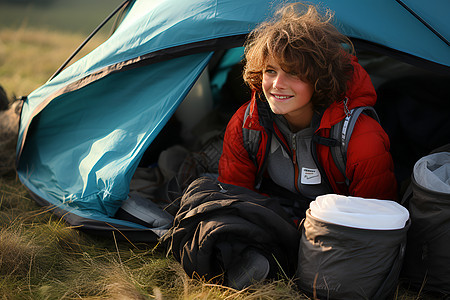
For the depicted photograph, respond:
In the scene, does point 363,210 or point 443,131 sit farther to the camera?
point 443,131

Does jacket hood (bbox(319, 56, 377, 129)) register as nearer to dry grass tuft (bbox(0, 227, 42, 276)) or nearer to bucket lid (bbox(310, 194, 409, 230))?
bucket lid (bbox(310, 194, 409, 230))

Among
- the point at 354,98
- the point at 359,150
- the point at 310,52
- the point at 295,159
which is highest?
the point at 310,52

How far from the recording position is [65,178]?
8.61 ft

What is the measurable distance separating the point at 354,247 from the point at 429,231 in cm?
35

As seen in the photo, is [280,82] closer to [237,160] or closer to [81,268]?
[237,160]

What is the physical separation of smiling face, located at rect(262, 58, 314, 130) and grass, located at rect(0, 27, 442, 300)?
2.42 feet

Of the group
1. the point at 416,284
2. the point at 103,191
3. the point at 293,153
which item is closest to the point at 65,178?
the point at 103,191

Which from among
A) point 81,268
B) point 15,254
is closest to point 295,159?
point 81,268

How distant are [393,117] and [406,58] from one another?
78 centimetres

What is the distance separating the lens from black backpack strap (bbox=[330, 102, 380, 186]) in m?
1.96

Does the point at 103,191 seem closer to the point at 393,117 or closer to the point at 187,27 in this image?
the point at 187,27

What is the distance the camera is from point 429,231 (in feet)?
5.83

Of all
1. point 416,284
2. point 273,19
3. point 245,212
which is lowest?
point 416,284

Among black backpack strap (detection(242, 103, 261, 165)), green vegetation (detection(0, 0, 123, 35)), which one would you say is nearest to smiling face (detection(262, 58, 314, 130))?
black backpack strap (detection(242, 103, 261, 165))
